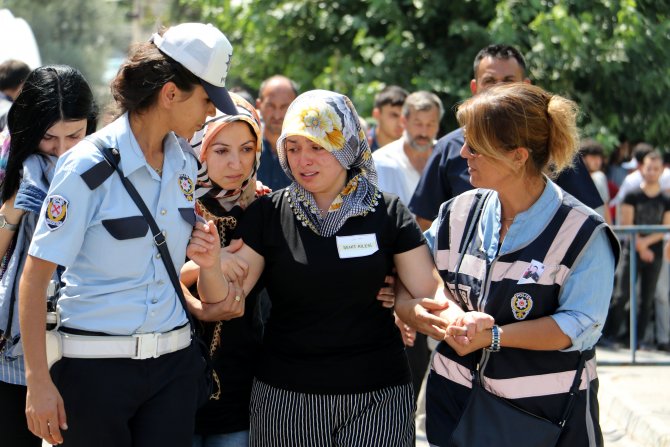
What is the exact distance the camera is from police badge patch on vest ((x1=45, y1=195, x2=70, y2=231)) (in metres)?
3.11

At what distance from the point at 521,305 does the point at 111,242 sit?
1.41m

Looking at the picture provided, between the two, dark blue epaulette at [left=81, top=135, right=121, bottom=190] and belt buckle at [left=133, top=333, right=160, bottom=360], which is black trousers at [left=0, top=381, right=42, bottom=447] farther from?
dark blue epaulette at [left=81, top=135, right=121, bottom=190]

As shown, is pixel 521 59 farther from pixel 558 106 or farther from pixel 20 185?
pixel 20 185

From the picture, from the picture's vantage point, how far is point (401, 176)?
23.4ft

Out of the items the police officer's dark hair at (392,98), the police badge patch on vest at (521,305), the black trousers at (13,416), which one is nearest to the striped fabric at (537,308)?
the police badge patch on vest at (521,305)

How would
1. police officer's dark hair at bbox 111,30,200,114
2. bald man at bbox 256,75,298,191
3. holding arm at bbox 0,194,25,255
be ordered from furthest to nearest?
bald man at bbox 256,75,298,191, holding arm at bbox 0,194,25,255, police officer's dark hair at bbox 111,30,200,114

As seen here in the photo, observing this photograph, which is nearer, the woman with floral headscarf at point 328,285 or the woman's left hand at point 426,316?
the woman's left hand at point 426,316

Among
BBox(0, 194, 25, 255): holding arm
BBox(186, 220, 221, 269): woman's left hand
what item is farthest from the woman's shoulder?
BBox(0, 194, 25, 255): holding arm

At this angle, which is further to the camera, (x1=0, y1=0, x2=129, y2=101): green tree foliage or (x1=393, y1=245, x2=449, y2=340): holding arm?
(x1=0, y1=0, x2=129, y2=101): green tree foliage

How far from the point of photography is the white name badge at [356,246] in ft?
12.4

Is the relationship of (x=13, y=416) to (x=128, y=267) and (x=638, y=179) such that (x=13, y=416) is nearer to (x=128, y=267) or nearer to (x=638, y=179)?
(x=128, y=267)

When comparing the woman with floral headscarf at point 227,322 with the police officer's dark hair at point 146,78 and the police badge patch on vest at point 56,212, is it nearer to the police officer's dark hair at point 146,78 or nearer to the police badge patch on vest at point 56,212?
the police officer's dark hair at point 146,78

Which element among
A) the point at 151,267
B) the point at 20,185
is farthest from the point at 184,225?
the point at 20,185

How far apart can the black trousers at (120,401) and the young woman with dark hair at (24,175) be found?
1.76 ft
